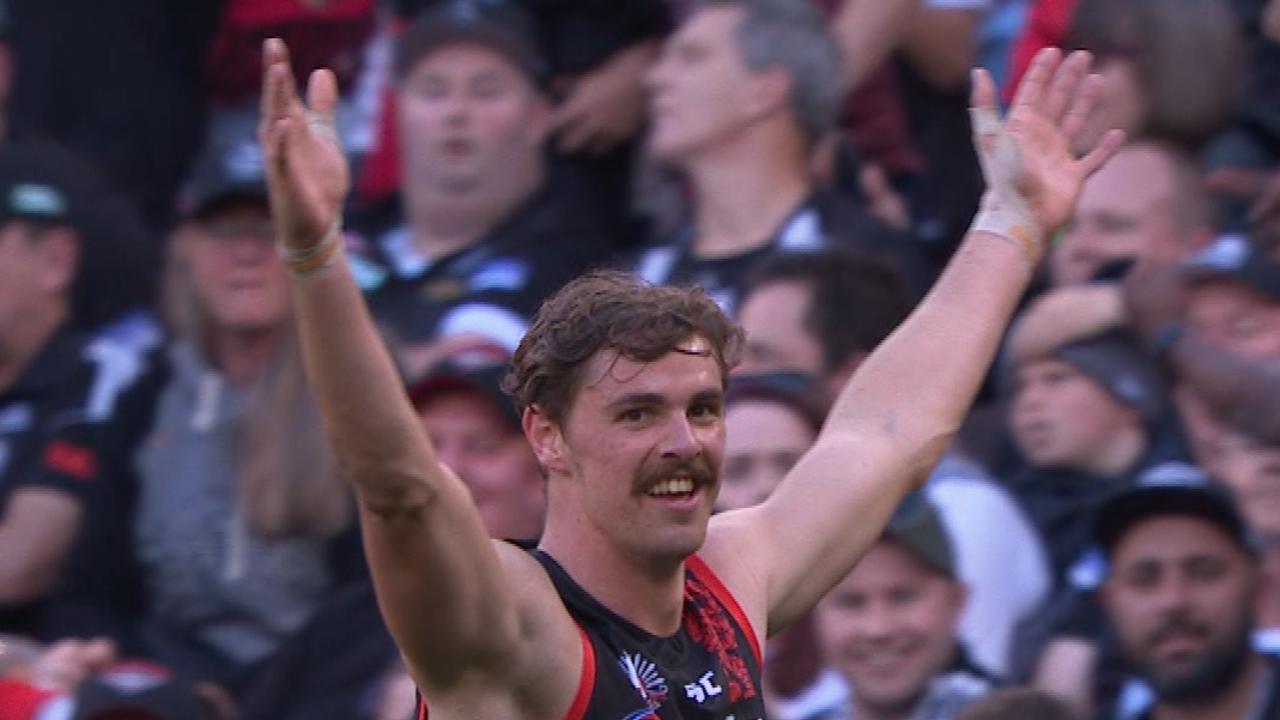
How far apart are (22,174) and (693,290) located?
13.0ft

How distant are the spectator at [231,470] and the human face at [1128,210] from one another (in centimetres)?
183

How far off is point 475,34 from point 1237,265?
7.21 ft

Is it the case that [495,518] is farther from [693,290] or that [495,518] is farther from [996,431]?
[693,290]

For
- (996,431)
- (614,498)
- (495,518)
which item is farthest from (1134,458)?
(614,498)

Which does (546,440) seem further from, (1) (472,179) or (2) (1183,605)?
(1) (472,179)

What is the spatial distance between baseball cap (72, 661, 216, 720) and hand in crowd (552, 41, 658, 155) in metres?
2.11

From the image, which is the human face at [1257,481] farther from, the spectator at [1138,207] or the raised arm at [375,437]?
the raised arm at [375,437]

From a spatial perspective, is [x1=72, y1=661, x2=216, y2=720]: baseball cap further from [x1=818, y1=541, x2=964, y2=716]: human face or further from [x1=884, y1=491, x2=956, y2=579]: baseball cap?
[x1=884, y1=491, x2=956, y2=579]: baseball cap

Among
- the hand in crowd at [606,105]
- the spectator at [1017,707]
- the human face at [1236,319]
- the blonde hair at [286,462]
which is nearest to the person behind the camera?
the spectator at [1017,707]

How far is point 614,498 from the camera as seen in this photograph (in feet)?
12.4

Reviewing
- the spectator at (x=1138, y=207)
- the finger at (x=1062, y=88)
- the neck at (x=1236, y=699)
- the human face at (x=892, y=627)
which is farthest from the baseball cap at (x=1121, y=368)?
the finger at (x=1062, y=88)

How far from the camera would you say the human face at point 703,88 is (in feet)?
23.2

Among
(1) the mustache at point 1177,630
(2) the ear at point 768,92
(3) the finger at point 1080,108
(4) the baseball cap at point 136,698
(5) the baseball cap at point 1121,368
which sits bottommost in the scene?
(1) the mustache at point 1177,630

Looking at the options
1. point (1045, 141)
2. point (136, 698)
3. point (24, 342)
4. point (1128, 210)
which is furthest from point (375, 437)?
point (24, 342)
